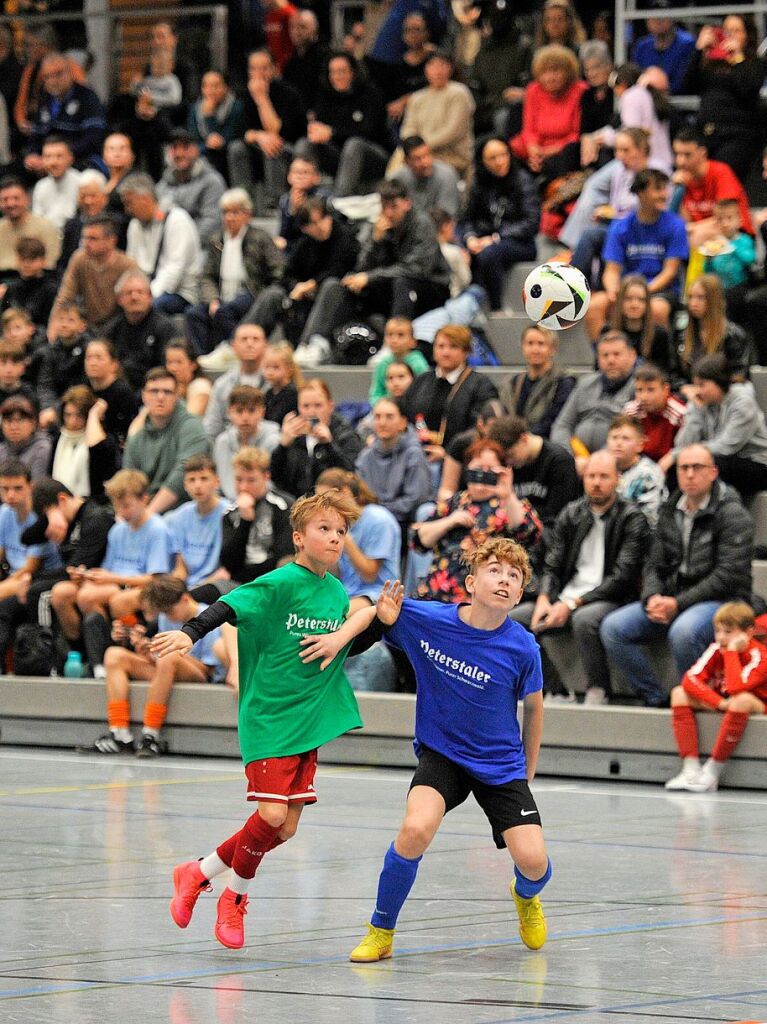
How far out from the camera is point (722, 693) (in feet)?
37.4

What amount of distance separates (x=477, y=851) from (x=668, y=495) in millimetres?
4197

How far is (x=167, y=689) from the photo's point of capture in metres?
13.0

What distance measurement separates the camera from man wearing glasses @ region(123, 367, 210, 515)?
14.9 meters

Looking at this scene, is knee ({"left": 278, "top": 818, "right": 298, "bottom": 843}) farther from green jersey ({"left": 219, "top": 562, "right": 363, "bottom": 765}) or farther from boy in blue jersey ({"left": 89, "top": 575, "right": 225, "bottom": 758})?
boy in blue jersey ({"left": 89, "top": 575, "right": 225, "bottom": 758})

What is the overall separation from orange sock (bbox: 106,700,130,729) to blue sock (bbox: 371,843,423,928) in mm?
6740

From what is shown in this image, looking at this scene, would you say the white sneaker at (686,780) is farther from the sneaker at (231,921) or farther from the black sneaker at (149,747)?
the sneaker at (231,921)

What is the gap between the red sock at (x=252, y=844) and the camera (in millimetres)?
6949

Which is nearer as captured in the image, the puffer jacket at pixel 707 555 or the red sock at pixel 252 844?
the red sock at pixel 252 844

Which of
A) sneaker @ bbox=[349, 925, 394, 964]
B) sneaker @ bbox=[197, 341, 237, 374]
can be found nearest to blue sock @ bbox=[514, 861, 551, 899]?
sneaker @ bbox=[349, 925, 394, 964]

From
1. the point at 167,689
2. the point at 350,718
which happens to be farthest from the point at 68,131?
the point at 350,718

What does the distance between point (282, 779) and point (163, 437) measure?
8.21 metres

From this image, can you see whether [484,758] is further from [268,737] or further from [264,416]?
[264,416]

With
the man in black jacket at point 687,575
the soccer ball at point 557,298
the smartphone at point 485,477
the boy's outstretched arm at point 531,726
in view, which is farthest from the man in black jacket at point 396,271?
the boy's outstretched arm at point 531,726

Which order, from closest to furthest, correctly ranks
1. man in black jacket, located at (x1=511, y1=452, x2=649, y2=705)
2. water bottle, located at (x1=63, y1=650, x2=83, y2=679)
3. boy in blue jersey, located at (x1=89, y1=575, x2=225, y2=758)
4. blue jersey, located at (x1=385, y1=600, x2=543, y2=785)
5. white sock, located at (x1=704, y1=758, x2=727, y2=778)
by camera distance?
blue jersey, located at (x1=385, y1=600, x2=543, y2=785), white sock, located at (x1=704, y1=758, x2=727, y2=778), man in black jacket, located at (x1=511, y1=452, x2=649, y2=705), boy in blue jersey, located at (x1=89, y1=575, x2=225, y2=758), water bottle, located at (x1=63, y1=650, x2=83, y2=679)
